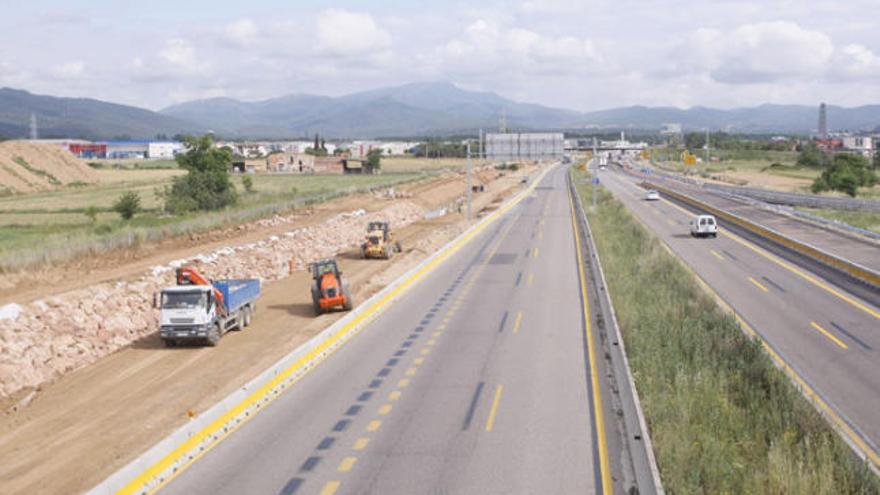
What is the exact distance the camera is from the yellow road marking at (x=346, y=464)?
50.9 feet

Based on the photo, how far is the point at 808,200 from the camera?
84.5 m

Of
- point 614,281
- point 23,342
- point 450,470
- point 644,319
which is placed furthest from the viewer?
point 614,281

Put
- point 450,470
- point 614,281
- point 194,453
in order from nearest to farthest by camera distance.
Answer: point 450,470 < point 194,453 < point 614,281

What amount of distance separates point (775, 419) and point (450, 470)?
7291 mm

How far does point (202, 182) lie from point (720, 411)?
Answer: 230 ft

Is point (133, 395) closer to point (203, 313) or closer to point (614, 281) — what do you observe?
point (203, 313)

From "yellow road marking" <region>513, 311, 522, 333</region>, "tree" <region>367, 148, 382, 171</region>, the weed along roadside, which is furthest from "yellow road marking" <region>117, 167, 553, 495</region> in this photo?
"tree" <region>367, 148, 382, 171</region>

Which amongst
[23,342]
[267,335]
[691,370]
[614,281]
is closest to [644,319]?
[691,370]

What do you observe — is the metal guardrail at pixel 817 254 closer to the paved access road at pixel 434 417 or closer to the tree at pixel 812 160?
the paved access road at pixel 434 417

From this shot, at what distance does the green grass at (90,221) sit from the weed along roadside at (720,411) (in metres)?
28.5

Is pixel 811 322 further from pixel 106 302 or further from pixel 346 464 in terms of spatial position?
pixel 106 302

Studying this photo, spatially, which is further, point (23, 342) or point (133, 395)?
point (23, 342)

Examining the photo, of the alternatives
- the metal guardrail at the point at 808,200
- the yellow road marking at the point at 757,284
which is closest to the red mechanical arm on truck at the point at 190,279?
the yellow road marking at the point at 757,284

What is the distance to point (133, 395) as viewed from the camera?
22.5 meters
